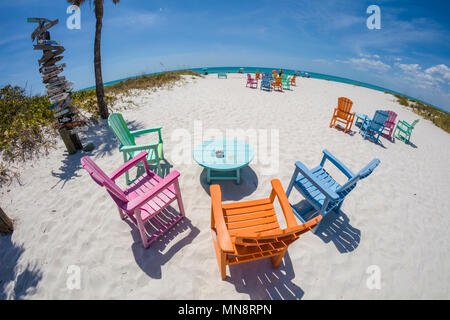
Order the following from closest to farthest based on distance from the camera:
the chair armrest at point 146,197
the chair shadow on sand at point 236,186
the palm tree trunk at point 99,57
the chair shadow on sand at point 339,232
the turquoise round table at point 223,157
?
the chair armrest at point 146,197 < the chair shadow on sand at point 339,232 < the turquoise round table at point 223,157 < the chair shadow on sand at point 236,186 < the palm tree trunk at point 99,57

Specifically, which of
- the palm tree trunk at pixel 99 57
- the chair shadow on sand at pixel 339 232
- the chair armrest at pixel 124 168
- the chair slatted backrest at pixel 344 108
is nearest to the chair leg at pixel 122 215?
the chair armrest at pixel 124 168

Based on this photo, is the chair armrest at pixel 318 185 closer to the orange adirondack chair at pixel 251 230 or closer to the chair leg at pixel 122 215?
the orange adirondack chair at pixel 251 230

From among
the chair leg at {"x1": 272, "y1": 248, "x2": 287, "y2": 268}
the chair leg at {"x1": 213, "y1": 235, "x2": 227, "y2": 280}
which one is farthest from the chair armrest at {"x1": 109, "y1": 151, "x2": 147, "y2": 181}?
the chair leg at {"x1": 272, "y1": 248, "x2": 287, "y2": 268}

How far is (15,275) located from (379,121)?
343 inches

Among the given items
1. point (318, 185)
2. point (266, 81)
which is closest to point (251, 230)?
point (318, 185)

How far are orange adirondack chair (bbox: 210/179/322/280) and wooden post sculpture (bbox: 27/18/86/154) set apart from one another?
3904 mm

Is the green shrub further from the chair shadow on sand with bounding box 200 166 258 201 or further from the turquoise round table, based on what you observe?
the chair shadow on sand with bounding box 200 166 258 201

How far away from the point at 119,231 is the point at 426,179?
22.1 feet

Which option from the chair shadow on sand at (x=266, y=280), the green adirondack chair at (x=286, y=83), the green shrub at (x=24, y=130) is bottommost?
the chair shadow on sand at (x=266, y=280)

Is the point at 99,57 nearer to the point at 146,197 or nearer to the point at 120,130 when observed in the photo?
the point at 120,130

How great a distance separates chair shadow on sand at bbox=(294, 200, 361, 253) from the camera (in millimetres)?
2504

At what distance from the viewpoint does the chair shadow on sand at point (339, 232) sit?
250 centimetres

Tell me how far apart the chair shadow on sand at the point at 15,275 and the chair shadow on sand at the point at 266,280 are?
7.69ft
